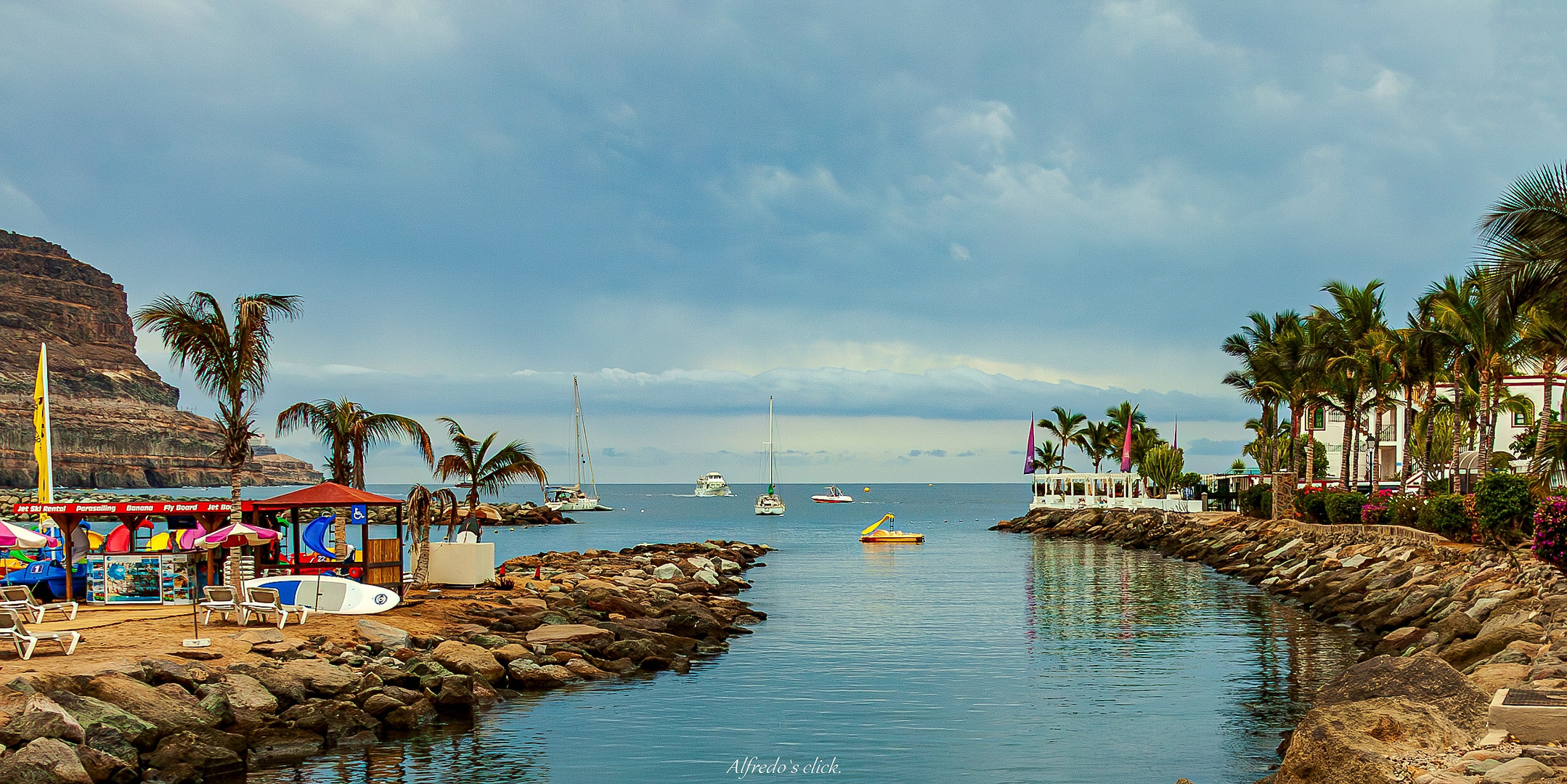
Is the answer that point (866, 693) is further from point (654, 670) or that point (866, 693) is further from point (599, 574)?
point (599, 574)

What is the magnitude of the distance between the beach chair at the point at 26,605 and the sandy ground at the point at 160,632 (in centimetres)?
16

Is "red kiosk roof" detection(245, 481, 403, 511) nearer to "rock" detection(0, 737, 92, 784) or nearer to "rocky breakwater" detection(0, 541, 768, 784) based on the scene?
"rocky breakwater" detection(0, 541, 768, 784)

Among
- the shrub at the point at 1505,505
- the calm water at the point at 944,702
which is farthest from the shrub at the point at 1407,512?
the shrub at the point at 1505,505

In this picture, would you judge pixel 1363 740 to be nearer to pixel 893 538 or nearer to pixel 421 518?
pixel 421 518

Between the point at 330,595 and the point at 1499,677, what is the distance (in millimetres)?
20020

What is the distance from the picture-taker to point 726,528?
354 feet

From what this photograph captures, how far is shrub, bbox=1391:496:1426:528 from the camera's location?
4275 centimetres

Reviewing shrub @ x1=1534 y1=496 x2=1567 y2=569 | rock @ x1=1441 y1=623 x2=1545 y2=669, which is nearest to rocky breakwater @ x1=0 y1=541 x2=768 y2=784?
rock @ x1=1441 y1=623 x2=1545 y2=669

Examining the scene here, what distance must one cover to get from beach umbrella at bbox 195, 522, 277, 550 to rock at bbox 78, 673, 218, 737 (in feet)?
19.7

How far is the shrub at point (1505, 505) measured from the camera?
32531 millimetres

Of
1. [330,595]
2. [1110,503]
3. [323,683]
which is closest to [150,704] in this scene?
[323,683]

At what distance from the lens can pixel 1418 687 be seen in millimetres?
14875

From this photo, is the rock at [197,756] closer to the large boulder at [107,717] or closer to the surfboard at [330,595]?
the large boulder at [107,717]

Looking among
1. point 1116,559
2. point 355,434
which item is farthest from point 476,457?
point 1116,559
